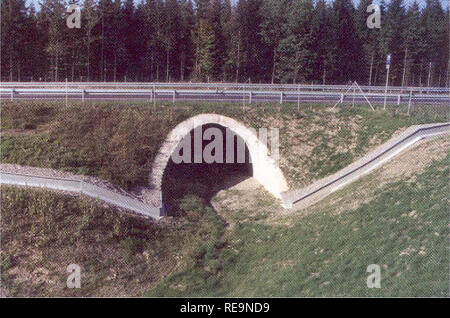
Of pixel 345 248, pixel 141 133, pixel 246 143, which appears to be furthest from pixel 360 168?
pixel 141 133

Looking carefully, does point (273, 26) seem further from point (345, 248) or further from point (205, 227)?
point (345, 248)

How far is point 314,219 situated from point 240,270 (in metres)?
3.42

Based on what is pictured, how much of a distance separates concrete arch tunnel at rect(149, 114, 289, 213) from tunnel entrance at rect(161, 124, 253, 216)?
708 mm

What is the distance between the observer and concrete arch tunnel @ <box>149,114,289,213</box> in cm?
1995

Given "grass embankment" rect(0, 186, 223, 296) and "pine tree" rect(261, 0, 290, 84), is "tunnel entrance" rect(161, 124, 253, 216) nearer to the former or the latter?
"grass embankment" rect(0, 186, 223, 296)

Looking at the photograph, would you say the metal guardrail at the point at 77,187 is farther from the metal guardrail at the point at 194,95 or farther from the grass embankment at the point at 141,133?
the metal guardrail at the point at 194,95

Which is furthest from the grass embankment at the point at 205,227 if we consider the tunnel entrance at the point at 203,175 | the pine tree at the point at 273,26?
the pine tree at the point at 273,26

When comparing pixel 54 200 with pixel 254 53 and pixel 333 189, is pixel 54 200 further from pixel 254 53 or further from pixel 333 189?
pixel 254 53

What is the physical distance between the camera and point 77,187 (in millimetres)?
16938

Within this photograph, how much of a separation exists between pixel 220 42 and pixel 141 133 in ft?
101

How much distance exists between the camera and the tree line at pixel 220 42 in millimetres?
41750

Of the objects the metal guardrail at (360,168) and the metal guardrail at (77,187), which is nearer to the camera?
the metal guardrail at (77,187)
